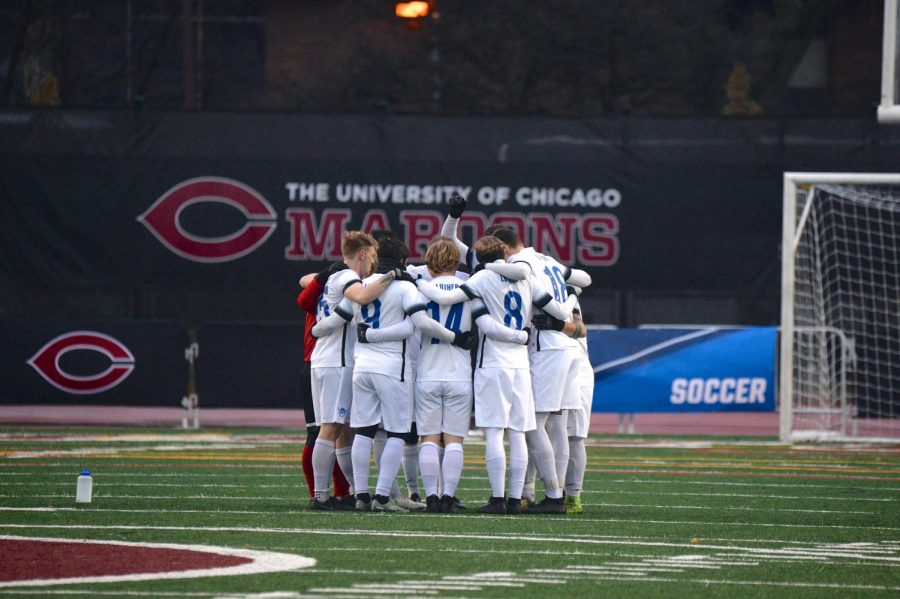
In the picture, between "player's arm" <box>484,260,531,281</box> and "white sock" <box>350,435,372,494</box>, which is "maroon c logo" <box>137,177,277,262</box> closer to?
"white sock" <box>350,435,372,494</box>

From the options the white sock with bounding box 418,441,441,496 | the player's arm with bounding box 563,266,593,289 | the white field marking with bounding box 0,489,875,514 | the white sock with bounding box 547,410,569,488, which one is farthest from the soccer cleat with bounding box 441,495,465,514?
the player's arm with bounding box 563,266,593,289

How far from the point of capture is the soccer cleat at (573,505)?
1184 cm

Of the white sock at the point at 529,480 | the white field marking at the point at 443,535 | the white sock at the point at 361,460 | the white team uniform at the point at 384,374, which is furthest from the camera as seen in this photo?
the white sock at the point at 529,480

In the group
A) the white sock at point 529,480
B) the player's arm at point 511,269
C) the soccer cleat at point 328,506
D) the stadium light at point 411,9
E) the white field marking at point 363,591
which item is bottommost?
the white field marking at point 363,591

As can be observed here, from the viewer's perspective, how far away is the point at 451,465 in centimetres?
1148

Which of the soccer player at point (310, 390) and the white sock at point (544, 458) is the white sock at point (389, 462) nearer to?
the soccer player at point (310, 390)

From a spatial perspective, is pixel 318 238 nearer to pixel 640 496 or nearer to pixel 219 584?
A: pixel 640 496

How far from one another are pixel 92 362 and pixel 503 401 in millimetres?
10078

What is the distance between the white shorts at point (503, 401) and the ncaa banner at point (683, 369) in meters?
8.63

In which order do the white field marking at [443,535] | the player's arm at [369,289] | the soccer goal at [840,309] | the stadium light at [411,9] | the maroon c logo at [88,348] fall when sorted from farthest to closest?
the stadium light at [411,9], the maroon c logo at [88,348], the soccer goal at [840,309], the player's arm at [369,289], the white field marking at [443,535]

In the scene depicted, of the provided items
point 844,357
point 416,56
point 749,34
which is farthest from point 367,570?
point 749,34

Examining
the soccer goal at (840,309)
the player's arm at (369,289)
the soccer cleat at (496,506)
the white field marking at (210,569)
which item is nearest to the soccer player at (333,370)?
the player's arm at (369,289)

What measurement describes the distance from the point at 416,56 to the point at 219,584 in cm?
2467

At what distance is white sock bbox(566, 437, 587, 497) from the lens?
11992mm
